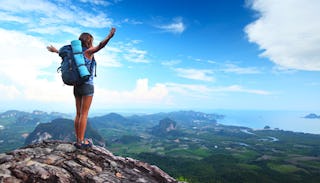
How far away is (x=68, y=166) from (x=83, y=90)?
2.27m

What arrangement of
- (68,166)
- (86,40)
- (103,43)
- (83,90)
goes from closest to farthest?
(68,166) → (103,43) → (83,90) → (86,40)

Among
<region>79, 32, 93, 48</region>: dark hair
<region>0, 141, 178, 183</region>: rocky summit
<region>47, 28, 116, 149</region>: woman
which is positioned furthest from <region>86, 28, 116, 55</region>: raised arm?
<region>0, 141, 178, 183</region>: rocky summit

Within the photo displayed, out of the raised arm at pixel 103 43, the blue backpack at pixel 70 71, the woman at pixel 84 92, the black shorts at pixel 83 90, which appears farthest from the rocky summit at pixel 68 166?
the raised arm at pixel 103 43

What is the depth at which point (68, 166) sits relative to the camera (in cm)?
668

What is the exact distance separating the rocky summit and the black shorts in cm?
188

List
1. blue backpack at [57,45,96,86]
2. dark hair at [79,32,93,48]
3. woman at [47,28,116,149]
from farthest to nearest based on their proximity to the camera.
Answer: dark hair at [79,32,93,48]
woman at [47,28,116,149]
blue backpack at [57,45,96,86]

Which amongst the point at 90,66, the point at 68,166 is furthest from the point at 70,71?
the point at 68,166

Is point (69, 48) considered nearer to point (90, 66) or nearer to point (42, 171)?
point (90, 66)

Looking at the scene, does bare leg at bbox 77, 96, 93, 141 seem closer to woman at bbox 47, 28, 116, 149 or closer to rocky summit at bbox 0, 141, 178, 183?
woman at bbox 47, 28, 116, 149

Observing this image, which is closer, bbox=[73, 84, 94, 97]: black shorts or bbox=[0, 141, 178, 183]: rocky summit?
bbox=[0, 141, 178, 183]: rocky summit

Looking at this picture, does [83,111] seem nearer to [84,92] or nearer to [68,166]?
[84,92]

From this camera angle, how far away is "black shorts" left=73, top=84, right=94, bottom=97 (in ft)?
23.8

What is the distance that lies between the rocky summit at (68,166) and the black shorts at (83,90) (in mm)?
1879

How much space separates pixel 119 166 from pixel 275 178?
12116cm
